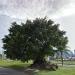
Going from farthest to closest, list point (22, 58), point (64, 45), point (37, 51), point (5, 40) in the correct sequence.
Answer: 1. point (5, 40)
2. point (64, 45)
3. point (22, 58)
4. point (37, 51)

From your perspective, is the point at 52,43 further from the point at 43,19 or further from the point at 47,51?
the point at 43,19

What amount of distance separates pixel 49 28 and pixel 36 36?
3167 millimetres

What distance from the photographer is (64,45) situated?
50.0 m

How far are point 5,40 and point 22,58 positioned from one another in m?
9.04

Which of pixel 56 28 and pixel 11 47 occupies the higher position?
A: pixel 56 28

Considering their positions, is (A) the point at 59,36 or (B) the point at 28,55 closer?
(B) the point at 28,55

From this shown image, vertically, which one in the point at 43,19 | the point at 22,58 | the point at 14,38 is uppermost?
the point at 43,19

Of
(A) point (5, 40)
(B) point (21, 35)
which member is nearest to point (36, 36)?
(B) point (21, 35)

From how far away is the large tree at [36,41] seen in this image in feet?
149

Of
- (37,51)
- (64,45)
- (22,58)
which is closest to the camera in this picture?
(37,51)

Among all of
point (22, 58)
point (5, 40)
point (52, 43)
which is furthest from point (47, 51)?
point (5, 40)

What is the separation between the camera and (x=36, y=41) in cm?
4566

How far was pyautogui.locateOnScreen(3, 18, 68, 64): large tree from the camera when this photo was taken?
45375 mm

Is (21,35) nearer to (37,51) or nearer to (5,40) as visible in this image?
(37,51)
